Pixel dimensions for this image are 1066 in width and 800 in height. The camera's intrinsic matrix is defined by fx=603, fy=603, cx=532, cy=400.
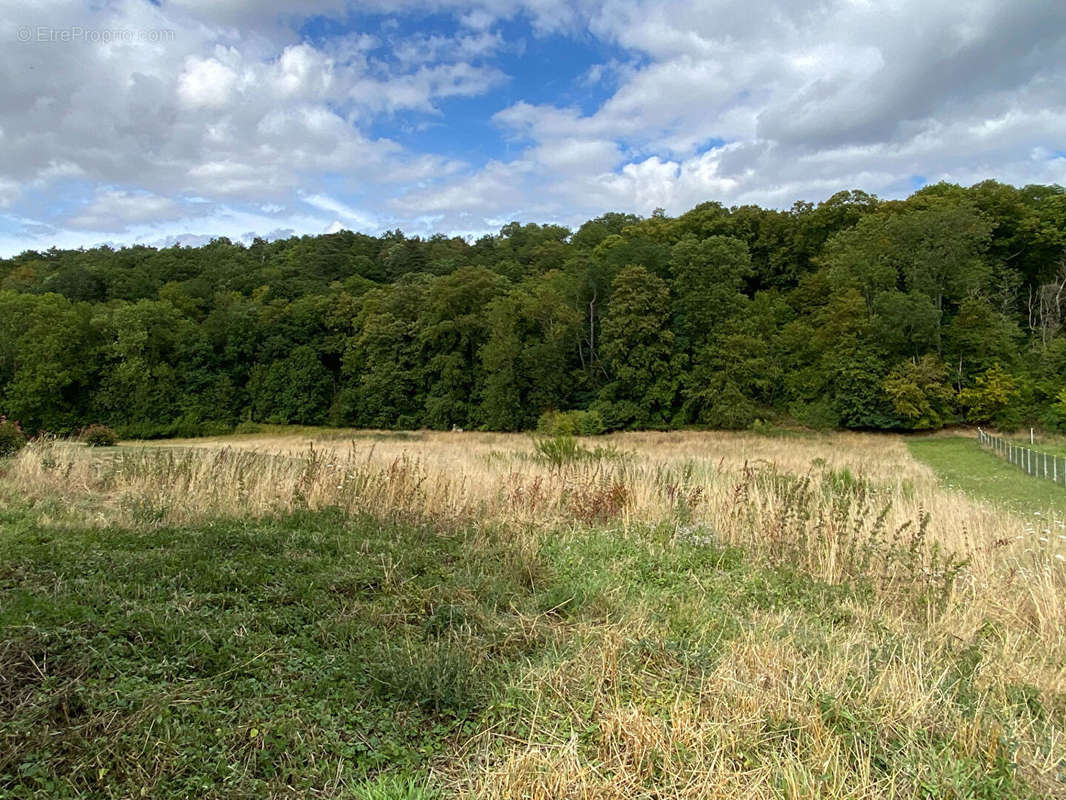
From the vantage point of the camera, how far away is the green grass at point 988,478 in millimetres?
12127

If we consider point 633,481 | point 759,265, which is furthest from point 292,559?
point 759,265

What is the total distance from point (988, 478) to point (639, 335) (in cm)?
3117

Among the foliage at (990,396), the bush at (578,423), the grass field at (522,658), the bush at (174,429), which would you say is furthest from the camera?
the bush at (174,429)

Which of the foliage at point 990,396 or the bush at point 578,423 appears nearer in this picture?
the foliage at point 990,396

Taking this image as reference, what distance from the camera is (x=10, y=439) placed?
41.7 ft

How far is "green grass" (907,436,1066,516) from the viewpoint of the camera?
12.1 m

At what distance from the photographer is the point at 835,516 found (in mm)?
6355

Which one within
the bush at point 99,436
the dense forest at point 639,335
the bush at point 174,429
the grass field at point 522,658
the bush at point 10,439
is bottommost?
the bush at point 174,429

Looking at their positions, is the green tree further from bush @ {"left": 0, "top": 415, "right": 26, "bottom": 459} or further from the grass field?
the grass field

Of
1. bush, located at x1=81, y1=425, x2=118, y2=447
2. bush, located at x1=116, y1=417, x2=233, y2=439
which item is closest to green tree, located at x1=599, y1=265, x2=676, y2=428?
bush, located at x1=81, y1=425, x2=118, y2=447

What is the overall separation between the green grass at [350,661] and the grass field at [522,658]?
2 cm

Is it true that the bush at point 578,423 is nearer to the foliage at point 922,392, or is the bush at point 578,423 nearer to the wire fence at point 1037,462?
the foliage at point 922,392

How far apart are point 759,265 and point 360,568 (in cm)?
6458

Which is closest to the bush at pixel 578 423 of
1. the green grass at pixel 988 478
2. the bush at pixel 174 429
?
the green grass at pixel 988 478
